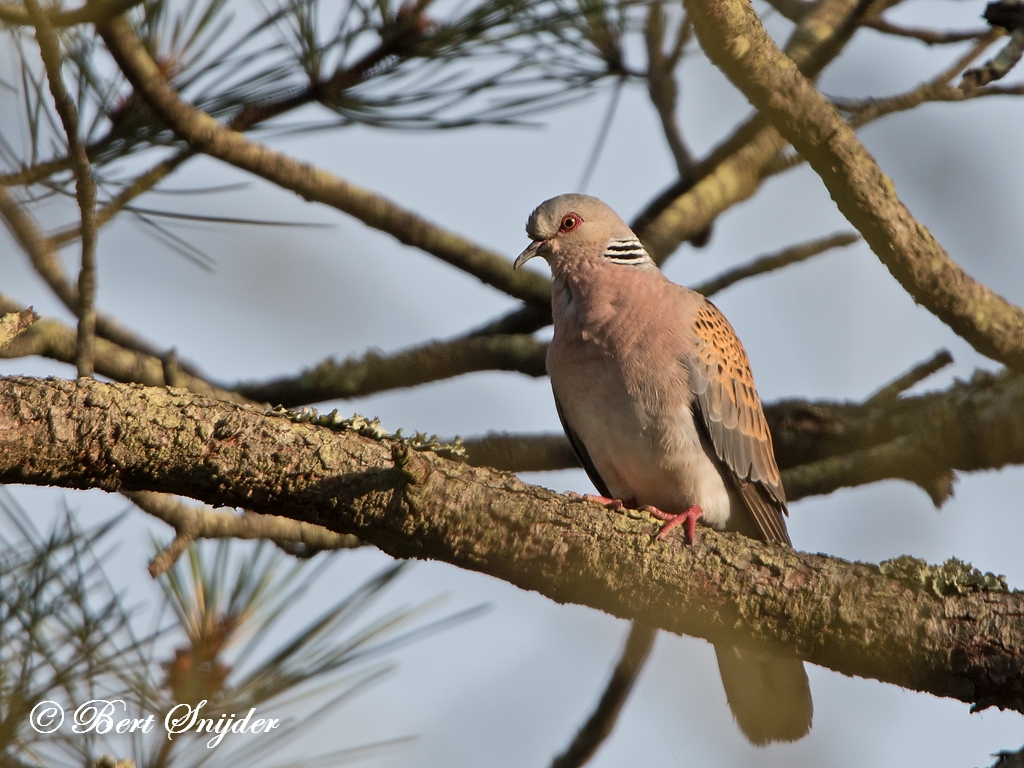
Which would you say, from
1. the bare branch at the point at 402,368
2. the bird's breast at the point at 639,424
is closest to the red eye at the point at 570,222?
the bare branch at the point at 402,368

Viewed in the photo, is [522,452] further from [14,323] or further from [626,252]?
[14,323]

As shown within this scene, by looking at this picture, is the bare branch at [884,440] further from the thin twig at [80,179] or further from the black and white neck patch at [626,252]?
the thin twig at [80,179]

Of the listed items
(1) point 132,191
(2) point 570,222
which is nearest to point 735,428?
(2) point 570,222

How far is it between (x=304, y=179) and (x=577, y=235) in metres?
1.23

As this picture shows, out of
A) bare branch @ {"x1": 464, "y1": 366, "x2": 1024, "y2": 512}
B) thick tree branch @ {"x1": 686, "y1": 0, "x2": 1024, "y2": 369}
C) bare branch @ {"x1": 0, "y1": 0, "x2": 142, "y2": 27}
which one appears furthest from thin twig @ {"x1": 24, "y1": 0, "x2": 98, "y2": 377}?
thick tree branch @ {"x1": 686, "y1": 0, "x2": 1024, "y2": 369}

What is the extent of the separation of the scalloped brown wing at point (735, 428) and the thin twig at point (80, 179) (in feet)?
7.24

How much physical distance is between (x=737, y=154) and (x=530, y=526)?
2652 mm

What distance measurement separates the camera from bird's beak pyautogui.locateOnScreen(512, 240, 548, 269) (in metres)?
4.53

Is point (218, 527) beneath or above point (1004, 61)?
beneath

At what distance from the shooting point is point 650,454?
4.14 m

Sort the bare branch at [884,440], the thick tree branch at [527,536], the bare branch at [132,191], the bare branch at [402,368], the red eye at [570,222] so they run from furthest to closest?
the red eye at [570,222] → the bare branch at [402,368] → the bare branch at [884,440] → the bare branch at [132,191] → the thick tree branch at [527,536]

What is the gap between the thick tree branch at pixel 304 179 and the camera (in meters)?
3.37

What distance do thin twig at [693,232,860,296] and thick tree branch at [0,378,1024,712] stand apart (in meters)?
1.79

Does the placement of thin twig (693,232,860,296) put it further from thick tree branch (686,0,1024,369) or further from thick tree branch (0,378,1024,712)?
thick tree branch (0,378,1024,712)
